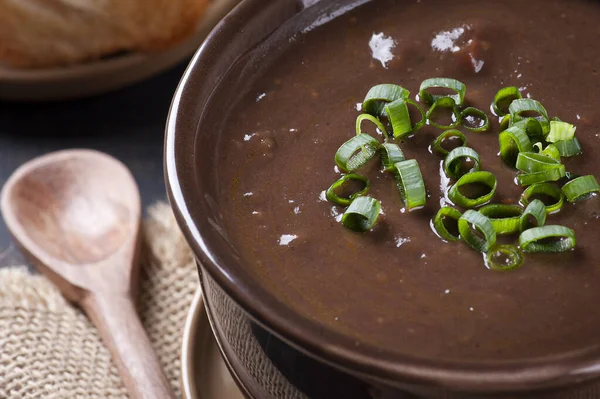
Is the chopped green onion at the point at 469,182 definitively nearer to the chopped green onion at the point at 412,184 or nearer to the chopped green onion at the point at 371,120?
the chopped green onion at the point at 412,184

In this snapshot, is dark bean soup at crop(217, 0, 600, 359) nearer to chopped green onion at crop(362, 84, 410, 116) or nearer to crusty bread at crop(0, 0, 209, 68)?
chopped green onion at crop(362, 84, 410, 116)

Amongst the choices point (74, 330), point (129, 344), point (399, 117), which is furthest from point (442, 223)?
point (74, 330)

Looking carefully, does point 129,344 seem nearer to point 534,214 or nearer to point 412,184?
point 412,184

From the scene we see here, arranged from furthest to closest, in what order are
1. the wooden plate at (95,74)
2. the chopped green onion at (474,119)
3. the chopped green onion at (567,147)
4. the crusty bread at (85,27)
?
the wooden plate at (95,74) → the crusty bread at (85,27) → the chopped green onion at (474,119) → the chopped green onion at (567,147)

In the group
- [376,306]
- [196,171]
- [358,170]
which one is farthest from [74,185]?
[376,306]

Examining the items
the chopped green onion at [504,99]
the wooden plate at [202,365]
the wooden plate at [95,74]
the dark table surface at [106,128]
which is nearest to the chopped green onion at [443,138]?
the chopped green onion at [504,99]

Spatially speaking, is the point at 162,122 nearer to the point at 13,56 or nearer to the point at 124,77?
the point at 124,77
